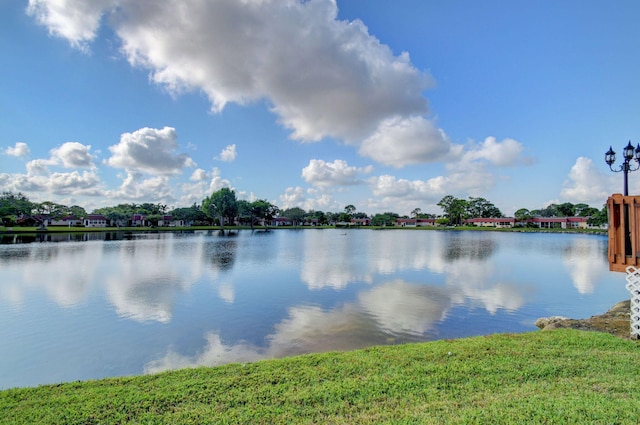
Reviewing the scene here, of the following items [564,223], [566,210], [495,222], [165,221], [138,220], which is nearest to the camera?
[564,223]

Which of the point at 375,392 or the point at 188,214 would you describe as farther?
the point at 188,214

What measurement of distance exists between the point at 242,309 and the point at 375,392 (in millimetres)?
7748

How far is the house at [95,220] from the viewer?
90812 millimetres

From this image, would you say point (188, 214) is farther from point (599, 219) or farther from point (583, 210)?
point (583, 210)

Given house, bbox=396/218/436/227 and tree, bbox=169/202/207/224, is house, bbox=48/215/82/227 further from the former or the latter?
house, bbox=396/218/436/227

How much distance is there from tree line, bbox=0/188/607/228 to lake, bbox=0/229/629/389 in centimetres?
6676

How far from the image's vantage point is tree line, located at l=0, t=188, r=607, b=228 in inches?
2795

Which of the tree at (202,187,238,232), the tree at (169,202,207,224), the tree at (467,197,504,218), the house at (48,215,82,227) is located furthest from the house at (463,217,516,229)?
the house at (48,215,82,227)

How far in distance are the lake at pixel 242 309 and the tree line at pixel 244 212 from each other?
2628 inches

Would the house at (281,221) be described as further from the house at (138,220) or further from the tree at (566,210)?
the tree at (566,210)

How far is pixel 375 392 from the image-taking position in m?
4.31

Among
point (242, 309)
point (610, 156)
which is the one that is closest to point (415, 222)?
point (610, 156)

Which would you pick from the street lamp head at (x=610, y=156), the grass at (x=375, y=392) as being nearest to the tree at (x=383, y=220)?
the street lamp head at (x=610, y=156)

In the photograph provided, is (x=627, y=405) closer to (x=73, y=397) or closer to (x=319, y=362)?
(x=319, y=362)
